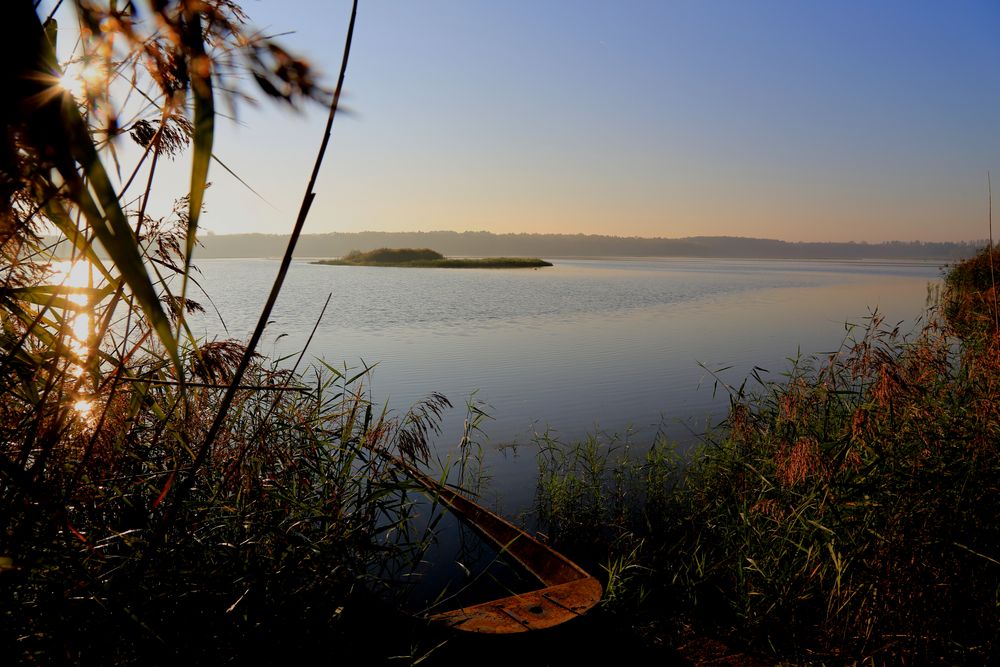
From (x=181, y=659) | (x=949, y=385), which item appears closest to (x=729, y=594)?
(x=949, y=385)

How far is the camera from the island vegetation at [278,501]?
3.11 ft

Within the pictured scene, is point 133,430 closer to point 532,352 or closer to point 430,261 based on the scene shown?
point 532,352

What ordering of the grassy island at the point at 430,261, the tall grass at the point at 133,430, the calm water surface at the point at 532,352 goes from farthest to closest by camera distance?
1. the grassy island at the point at 430,261
2. the calm water surface at the point at 532,352
3. the tall grass at the point at 133,430

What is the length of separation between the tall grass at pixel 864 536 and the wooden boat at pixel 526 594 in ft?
1.59

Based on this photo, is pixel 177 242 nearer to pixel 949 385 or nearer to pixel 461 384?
pixel 949 385

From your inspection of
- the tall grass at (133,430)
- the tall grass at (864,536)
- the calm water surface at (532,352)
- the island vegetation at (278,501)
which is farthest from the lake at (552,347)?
the tall grass at (133,430)

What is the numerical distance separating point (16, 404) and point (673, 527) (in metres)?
6.36

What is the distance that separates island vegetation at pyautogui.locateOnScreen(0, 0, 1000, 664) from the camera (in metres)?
0.95

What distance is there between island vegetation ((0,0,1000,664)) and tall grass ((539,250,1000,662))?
0.02 metres

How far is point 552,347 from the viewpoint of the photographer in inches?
716

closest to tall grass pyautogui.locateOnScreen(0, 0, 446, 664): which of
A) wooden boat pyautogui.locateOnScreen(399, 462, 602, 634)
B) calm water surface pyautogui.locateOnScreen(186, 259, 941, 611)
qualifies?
wooden boat pyautogui.locateOnScreen(399, 462, 602, 634)

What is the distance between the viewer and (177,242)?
3.28m

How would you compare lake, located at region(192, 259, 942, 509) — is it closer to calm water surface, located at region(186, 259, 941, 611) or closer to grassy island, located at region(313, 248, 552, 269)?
calm water surface, located at region(186, 259, 941, 611)

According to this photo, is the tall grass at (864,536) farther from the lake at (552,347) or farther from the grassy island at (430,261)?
the grassy island at (430,261)
